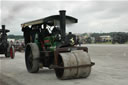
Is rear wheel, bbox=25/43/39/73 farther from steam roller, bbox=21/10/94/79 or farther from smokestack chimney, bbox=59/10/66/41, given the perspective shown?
smokestack chimney, bbox=59/10/66/41

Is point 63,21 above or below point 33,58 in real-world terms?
above

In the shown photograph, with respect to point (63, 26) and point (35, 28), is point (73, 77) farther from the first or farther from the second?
point (35, 28)

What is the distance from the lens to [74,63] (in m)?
8.12

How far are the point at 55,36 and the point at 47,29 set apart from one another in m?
1.06

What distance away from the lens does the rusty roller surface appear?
26.4 feet

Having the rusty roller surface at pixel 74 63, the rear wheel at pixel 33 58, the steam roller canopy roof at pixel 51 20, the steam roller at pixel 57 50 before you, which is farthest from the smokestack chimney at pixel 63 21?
the rear wheel at pixel 33 58

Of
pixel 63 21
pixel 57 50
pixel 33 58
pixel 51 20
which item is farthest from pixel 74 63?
pixel 33 58

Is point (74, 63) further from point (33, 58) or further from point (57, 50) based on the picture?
point (33, 58)

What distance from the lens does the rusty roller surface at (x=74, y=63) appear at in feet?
26.4

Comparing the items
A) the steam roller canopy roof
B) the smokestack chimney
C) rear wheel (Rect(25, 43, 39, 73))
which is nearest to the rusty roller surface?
the smokestack chimney

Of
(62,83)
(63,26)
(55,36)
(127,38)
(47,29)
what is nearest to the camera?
(62,83)

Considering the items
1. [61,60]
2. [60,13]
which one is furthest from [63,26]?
[61,60]

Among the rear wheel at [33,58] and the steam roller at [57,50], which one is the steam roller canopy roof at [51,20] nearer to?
the steam roller at [57,50]

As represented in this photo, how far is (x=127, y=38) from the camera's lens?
59812 mm
